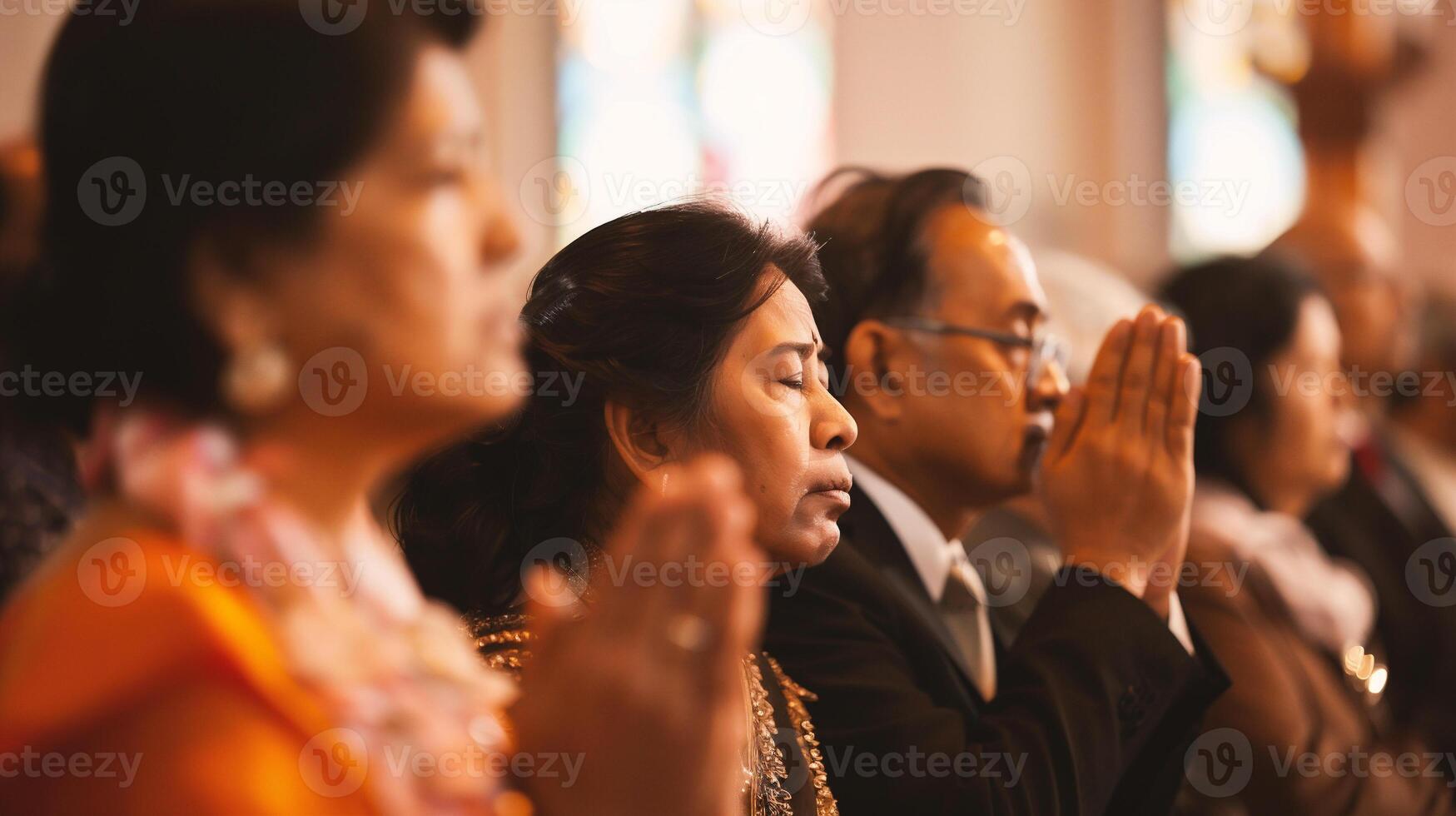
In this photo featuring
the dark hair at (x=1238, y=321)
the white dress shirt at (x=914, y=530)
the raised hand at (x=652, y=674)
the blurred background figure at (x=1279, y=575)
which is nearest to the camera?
the raised hand at (x=652, y=674)

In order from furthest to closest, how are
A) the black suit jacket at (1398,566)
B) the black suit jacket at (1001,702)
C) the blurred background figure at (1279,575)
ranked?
the black suit jacket at (1398,566), the blurred background figure at (1279,575), the black suit jacket at (1001,702)

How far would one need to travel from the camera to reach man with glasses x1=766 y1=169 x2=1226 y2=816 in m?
1.65

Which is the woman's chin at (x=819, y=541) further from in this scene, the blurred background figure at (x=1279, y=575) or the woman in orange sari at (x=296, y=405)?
the blurred background figure at (x=1279, y=575)

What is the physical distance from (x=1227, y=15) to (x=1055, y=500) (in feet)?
25.8

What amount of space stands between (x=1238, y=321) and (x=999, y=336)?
93 centimetres

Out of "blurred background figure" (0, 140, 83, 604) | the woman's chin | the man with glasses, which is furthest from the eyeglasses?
"blurred background figure" (0, 140, 83, 604)

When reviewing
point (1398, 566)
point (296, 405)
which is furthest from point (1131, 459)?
point (1398, 566)

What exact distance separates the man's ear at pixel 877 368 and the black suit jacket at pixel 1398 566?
1384 millimetres

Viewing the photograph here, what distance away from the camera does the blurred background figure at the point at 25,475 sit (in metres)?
1.81

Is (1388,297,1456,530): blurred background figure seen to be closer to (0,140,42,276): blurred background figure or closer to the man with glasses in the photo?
the man with glasses

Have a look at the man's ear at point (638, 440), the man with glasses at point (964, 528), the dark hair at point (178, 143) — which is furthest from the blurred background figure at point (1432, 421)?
the dark hair at point (178, 143)

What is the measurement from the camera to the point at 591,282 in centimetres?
155

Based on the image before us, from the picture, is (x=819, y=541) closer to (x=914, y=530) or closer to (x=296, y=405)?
(x=914, y=530)

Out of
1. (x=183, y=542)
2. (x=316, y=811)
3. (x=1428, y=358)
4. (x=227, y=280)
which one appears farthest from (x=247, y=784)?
(x=1428, y=358)
